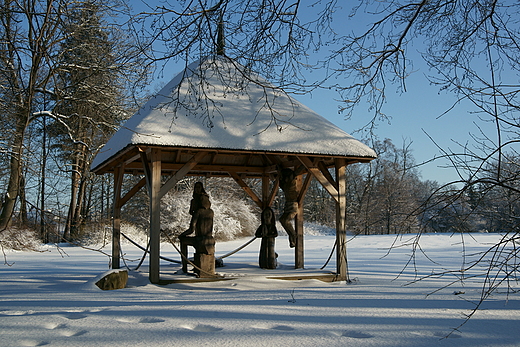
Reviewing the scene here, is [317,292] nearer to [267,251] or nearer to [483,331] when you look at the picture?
[483,331]

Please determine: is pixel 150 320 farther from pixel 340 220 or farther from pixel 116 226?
pixel 116 226

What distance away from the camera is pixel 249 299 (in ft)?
19.8

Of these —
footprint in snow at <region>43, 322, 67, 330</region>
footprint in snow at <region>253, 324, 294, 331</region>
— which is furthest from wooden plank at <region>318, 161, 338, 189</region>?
footprint in snow at <region>43, 322, 67, 330</region>

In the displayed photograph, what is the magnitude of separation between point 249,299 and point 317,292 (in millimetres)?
1305

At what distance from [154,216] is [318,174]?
127 inches

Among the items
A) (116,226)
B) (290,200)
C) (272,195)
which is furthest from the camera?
(272,195)

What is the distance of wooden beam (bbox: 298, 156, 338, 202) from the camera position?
Answer: 8.63 meters

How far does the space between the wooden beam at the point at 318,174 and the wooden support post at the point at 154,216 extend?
2.71 metres

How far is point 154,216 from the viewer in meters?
7.62

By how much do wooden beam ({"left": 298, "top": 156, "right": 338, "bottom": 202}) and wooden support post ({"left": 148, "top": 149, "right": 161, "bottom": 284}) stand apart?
271 cm

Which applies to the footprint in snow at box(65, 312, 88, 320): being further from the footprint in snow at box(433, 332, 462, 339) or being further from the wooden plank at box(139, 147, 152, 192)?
the footprint in snow at box(433, 332, 462, 339)

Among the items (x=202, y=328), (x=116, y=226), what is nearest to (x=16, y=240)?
(x=202, y=328)

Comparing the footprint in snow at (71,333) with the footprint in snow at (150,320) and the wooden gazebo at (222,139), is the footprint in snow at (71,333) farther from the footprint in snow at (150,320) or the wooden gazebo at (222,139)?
the wooden gazebo at (222,139)

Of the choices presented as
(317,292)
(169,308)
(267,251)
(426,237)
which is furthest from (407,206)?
(169,308)
